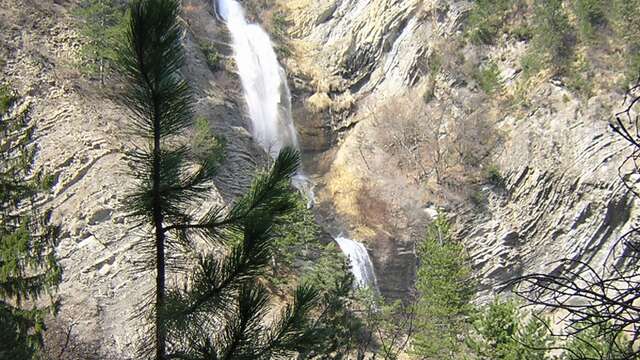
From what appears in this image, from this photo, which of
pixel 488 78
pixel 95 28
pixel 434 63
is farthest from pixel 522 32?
pixel 95 28

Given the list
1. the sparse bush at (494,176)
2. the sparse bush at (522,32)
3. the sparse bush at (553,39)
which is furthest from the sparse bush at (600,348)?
the sparse bush at (522,32)

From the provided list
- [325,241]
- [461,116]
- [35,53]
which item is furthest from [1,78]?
[461,116]

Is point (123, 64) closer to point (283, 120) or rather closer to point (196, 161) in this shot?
point (196, 161)

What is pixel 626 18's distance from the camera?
88.9 ft

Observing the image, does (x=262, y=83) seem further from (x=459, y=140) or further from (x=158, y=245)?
(x=158, y=245)

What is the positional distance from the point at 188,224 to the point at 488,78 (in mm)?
28480

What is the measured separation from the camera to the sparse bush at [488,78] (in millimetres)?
29430

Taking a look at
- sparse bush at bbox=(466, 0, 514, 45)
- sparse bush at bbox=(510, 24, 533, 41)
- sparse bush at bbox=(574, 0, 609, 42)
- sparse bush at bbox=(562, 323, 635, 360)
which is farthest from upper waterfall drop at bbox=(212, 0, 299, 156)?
sparse bush at bbox=(562, 323, 635, 360)

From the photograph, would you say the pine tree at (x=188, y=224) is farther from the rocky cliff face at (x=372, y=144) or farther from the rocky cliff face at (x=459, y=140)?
the rocky cliff face at (x=459, y=140)

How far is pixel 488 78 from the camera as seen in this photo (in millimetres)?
29859

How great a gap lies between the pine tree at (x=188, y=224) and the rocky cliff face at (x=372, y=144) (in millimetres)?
10724

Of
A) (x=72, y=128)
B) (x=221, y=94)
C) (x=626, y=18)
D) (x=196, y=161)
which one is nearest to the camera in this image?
(x=196, y=161)

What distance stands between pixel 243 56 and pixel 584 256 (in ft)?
70.5

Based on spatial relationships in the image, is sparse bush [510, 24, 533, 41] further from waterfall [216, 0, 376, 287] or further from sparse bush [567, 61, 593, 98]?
waterfall [216, 0, 376, 287]
